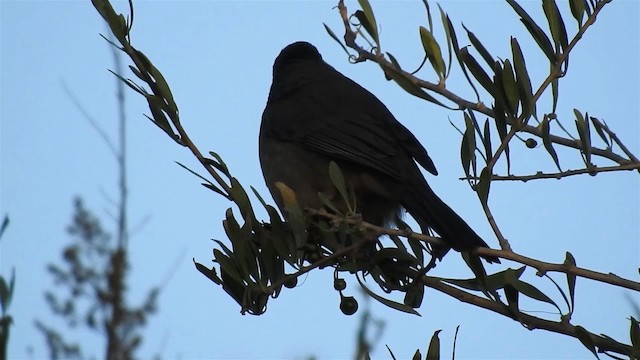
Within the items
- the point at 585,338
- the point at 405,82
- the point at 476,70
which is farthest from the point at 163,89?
the point at 585,338

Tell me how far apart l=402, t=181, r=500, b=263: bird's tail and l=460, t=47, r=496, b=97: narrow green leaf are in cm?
65

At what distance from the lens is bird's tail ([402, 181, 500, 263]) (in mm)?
3963

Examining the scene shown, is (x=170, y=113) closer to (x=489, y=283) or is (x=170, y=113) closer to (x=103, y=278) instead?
(x=489, y=283)

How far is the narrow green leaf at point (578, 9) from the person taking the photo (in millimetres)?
3621

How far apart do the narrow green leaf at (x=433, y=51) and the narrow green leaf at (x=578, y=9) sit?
54 cm

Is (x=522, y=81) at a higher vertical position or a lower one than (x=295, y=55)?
lower

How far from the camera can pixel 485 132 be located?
374 cm

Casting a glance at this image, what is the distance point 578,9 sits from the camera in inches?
143

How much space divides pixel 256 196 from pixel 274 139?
7.49 feet

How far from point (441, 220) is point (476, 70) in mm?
948

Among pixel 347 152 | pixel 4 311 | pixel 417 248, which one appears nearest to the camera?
pixel 4 311

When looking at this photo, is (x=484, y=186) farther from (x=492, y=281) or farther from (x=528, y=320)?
(x=528, y=320)

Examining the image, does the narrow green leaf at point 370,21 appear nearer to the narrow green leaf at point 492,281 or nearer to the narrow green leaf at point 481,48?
the narrow green leaf at point 481,48

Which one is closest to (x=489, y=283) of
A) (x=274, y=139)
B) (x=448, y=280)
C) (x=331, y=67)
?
(x=448, y=280)
